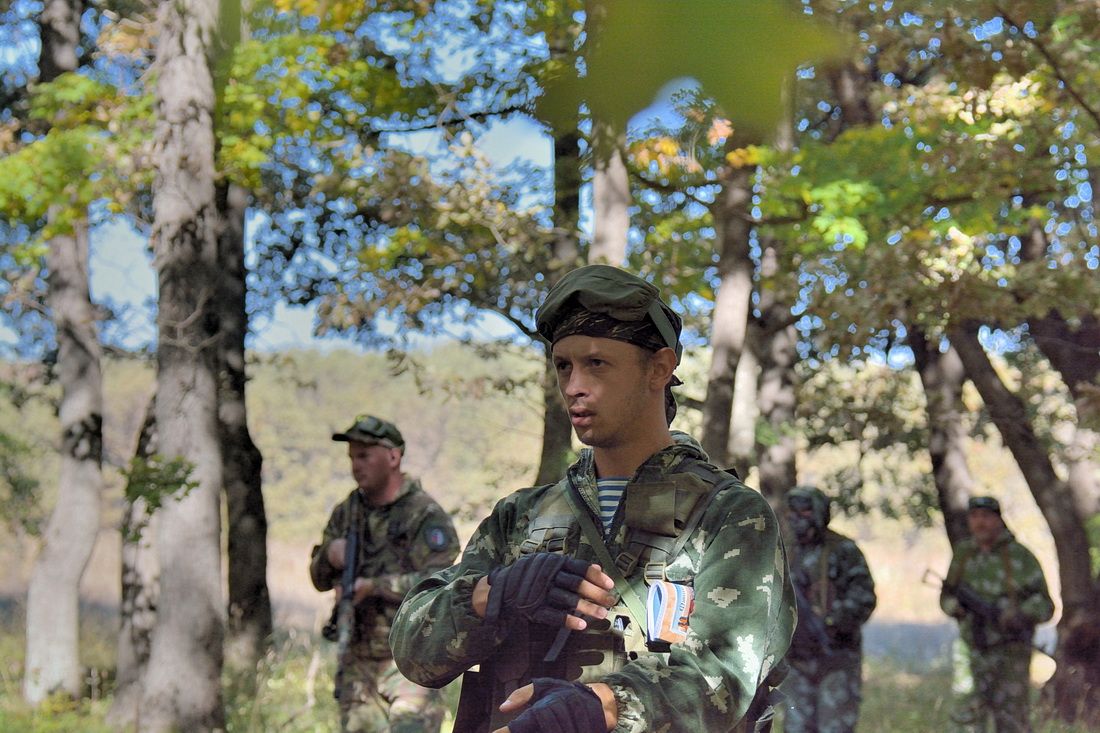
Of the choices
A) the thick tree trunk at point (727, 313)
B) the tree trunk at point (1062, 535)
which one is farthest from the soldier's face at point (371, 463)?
the tree trunk at point (1062, 535)

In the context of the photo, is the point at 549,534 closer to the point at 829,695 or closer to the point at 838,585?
the point at 838,585

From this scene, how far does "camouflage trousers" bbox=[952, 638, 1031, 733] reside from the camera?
30.0 ft

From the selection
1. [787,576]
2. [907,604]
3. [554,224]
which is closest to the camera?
[787,576]

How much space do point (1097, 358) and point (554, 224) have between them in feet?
18.1

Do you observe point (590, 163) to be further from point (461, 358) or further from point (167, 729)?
point (461, 358)

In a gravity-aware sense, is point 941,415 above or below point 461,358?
below

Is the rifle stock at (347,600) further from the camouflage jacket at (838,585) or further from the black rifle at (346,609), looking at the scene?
the camouflage jacket at (838,585)

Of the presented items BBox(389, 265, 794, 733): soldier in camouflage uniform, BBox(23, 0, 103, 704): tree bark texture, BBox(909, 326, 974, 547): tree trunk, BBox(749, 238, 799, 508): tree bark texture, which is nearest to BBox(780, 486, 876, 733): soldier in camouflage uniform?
BBox(749, 238, 799, 508): tree bark texture

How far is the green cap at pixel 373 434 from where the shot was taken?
6605 mm

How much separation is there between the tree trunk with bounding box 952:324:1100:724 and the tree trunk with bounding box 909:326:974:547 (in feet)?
3.42

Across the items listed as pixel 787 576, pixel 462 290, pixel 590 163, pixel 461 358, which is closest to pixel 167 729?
pixel 462 290

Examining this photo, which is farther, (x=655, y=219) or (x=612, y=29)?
(x=655, y=219)

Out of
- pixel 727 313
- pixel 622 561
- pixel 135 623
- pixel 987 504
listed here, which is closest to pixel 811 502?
pixel 987 504

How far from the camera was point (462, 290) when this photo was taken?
11.8 meters
